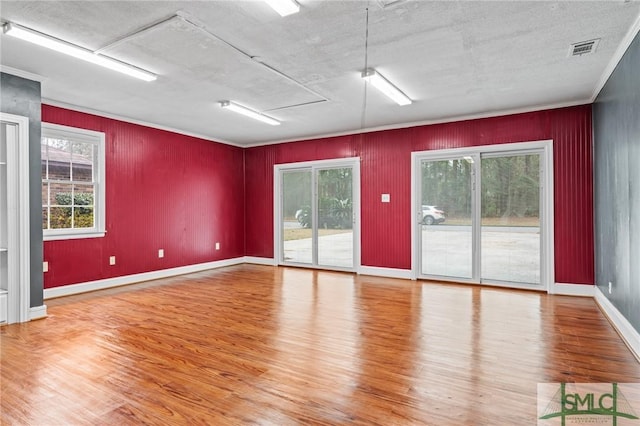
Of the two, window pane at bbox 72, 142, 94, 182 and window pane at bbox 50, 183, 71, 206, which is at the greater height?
window pane at bbox 72, 142, 94, 182

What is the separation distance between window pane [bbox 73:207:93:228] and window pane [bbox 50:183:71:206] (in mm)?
162

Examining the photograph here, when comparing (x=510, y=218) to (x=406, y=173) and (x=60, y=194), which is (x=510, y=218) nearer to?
(x=406, y=173)

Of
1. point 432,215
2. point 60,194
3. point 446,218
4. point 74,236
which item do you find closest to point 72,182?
point 60,194

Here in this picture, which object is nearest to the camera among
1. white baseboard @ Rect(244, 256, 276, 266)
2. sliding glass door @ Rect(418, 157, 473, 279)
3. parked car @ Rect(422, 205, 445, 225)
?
sliding glass door @ Rect(418, 157, 473, 279)

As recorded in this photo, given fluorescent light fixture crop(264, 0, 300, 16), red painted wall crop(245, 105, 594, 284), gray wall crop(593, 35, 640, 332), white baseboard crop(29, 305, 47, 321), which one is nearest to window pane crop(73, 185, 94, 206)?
white baseboard crop(29, 305, 47, 321)

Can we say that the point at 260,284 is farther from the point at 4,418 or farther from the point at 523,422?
the point at 523,422

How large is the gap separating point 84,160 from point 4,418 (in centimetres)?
414

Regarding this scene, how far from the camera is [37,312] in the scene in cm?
397

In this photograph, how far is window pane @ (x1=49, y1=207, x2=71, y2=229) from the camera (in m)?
4.99

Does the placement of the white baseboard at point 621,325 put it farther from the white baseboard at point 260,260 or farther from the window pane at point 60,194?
the window pane at point 60,194

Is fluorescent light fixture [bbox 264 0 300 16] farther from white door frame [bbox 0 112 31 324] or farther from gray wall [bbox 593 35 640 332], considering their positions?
white door frame [bbox 0 112 31 324]

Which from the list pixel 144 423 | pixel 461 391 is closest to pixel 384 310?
pixel 461 391

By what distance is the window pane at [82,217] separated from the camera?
5227 millimetres

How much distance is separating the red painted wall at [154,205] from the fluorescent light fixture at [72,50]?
1.97m
